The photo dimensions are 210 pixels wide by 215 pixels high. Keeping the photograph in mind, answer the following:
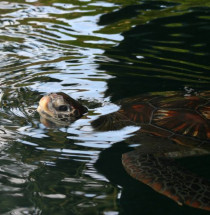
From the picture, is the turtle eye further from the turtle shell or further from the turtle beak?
the turtle shell

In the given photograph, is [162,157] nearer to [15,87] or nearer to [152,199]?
[152,199]

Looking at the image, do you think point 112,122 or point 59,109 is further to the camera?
point 59,109

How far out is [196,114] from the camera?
411 centimetres

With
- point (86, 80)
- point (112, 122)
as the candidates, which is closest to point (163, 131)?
point (112, 122)

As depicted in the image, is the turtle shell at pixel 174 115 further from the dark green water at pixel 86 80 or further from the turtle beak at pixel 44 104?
the turtle beak at pixel 44 104

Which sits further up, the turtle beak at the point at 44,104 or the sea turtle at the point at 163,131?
the turtle beak at the point at 44,104

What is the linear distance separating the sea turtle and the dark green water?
94 mm

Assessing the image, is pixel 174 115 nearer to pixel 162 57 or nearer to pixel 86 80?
pixel 86 80

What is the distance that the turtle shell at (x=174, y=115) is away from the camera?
4.01m

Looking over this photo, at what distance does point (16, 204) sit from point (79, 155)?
85 centimetres

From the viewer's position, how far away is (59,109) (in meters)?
4.58

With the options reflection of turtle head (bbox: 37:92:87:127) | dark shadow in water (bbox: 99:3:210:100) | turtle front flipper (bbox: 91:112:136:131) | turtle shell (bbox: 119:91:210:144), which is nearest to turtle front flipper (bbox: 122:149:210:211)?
turtle shell (bbox: 119:91:210:144)

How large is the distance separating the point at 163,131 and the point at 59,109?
45.3 inches

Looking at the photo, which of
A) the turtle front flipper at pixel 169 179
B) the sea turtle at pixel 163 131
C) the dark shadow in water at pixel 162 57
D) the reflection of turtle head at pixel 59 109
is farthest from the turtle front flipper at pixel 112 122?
the dark shadow in water at pixel 162 57
